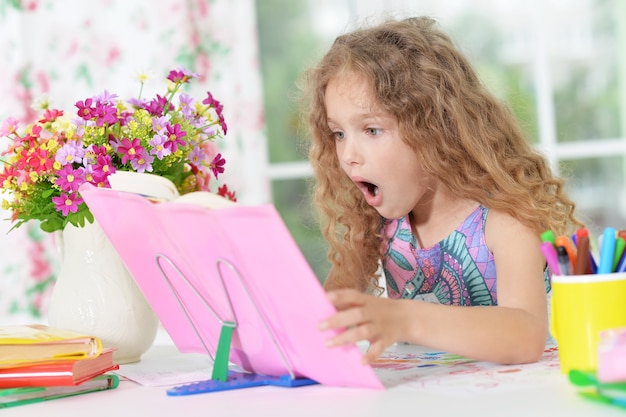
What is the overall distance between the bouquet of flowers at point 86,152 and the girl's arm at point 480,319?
432 mm

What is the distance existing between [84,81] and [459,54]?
6.30 ft

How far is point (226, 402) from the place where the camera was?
0.86m

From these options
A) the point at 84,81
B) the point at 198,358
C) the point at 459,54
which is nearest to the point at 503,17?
the point at 84,81

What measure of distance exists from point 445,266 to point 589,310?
0.50m

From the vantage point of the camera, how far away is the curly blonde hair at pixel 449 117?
123 centimetres

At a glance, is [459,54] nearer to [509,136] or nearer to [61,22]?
[509,136]

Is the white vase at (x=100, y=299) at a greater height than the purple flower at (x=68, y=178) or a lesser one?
lesser

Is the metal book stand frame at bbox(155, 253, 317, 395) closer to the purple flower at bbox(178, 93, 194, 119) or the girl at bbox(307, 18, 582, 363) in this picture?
the girl at bbox(307, 18, 582, 363)

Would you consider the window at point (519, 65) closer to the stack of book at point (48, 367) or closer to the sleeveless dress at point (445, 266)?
the sleeveless dress at point (445, 266)

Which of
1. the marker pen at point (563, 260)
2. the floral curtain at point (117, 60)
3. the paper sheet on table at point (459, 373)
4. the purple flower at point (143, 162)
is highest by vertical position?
the floral curtain at point (117, 60)

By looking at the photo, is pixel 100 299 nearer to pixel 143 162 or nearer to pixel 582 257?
pixel 143 162

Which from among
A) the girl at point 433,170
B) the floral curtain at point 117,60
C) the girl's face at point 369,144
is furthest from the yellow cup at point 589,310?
the floral curtain at point 117,60

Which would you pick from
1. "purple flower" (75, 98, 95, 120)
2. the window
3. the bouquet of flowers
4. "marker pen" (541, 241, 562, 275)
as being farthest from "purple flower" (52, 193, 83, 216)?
the window

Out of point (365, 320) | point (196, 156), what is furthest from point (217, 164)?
point (365, 320)
